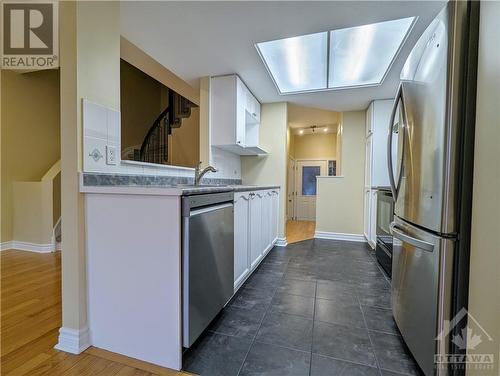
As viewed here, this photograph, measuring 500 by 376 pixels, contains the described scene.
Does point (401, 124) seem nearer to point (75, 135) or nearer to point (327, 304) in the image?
point (327, 304)

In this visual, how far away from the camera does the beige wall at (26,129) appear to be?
10.9ft

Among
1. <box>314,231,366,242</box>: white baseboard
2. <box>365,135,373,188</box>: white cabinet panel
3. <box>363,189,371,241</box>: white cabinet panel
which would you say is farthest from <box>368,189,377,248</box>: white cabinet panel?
<box>314,231,366,242</box>: white baseboard

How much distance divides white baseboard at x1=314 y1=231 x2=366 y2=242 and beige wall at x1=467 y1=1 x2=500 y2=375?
3326 millimetres

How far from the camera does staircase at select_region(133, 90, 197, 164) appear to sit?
5015 mm

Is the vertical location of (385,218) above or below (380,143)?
below

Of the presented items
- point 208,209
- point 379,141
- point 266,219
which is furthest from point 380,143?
point 208,209

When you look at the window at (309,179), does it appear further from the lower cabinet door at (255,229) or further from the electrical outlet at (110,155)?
the electrical outlet at (110,155)

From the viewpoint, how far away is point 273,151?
3875 millimetres

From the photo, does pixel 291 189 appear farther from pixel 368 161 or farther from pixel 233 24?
pixel 233 24

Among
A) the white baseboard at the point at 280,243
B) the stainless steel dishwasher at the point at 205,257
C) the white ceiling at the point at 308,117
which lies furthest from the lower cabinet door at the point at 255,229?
the white ceiling at the point at 308,117

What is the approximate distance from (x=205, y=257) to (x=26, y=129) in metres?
4.01

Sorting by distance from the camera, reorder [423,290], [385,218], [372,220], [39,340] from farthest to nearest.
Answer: [372,220] < [385,218] < [39,340] < [423,290]

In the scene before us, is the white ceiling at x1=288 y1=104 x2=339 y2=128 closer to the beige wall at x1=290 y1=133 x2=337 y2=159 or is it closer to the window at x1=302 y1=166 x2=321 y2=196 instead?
the beige wall at x1=290 y1=133 x2=337 y2=159

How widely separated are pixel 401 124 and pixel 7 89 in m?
4.85
